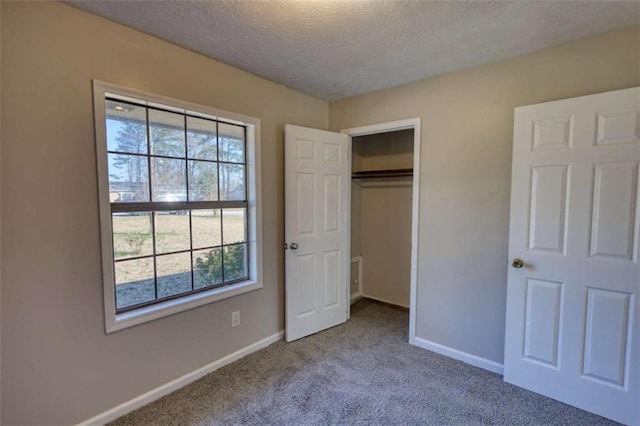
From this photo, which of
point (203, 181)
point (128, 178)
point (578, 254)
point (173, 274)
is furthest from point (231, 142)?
point (578, 254)

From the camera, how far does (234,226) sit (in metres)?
2.64

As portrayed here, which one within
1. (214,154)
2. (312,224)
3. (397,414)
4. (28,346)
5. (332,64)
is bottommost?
(397,414)

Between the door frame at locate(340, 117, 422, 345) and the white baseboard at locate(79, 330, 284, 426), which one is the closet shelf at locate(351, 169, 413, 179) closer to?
the door frame at locate(340, 117, 422, 345)

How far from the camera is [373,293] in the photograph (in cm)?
404

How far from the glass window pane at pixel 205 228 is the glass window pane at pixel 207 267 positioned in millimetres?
64

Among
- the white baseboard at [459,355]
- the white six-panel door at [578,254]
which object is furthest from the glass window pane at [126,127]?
the white baseboard at [459,355]

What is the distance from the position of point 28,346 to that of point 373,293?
131 inches

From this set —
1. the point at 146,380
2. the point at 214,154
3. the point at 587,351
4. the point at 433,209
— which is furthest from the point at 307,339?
the point at 587,351

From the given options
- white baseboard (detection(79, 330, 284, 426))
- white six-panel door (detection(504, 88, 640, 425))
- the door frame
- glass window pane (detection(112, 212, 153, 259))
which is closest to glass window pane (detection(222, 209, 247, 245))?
glass window pane (detection(112, 212, 153, 259))

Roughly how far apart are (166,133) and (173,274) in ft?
3.34

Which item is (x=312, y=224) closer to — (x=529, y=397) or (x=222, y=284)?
(x=222, y=284)

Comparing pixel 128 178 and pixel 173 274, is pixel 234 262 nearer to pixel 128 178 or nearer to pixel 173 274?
pixel 173 274

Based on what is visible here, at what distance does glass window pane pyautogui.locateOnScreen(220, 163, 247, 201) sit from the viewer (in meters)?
2.54

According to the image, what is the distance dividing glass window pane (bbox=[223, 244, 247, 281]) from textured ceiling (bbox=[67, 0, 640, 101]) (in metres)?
1.49
